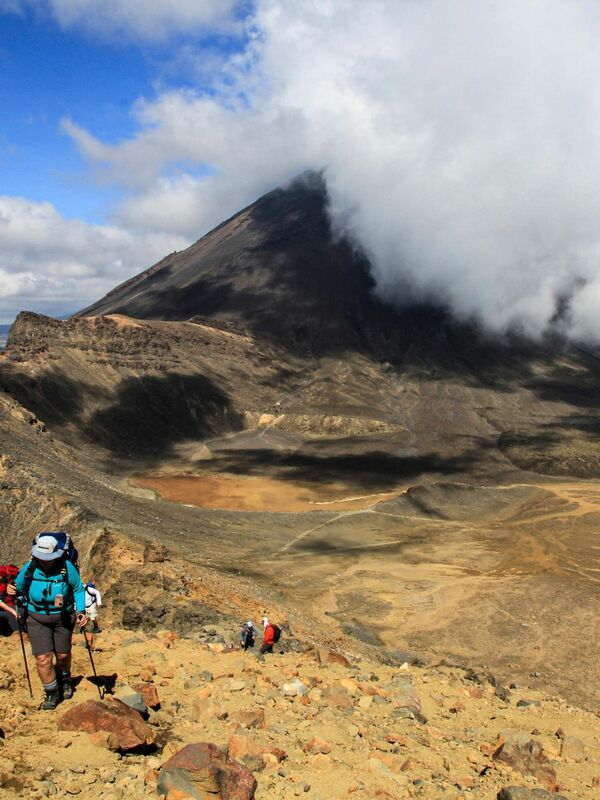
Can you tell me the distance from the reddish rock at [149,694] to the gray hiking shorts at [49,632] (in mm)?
1027

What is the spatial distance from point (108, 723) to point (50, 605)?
151 cm

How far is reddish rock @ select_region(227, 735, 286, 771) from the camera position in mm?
5907

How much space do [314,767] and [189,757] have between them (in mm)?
1438

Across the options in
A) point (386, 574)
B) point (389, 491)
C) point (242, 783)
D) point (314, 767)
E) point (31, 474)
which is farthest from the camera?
point (389, 491)

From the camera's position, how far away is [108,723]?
19.4 ft

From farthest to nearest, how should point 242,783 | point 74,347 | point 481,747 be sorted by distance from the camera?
point 74,347, point 481,747, point 242,783

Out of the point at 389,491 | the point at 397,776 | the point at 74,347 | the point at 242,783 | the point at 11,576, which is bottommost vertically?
the point at 389,491

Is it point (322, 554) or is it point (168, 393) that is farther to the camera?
point (168, 393)

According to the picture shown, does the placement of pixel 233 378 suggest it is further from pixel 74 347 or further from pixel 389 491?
pixel 389 491

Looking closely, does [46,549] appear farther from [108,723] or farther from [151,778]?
[151,778]

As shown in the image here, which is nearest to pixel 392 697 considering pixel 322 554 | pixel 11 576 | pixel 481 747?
pixel 481 747

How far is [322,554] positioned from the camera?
38219 millimetres

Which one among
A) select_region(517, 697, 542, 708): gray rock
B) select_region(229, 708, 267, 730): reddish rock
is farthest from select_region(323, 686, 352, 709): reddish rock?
select_region(517, 697, 542, 708): gray rock

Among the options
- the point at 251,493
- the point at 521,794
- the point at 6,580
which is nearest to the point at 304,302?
the point at 251,493
